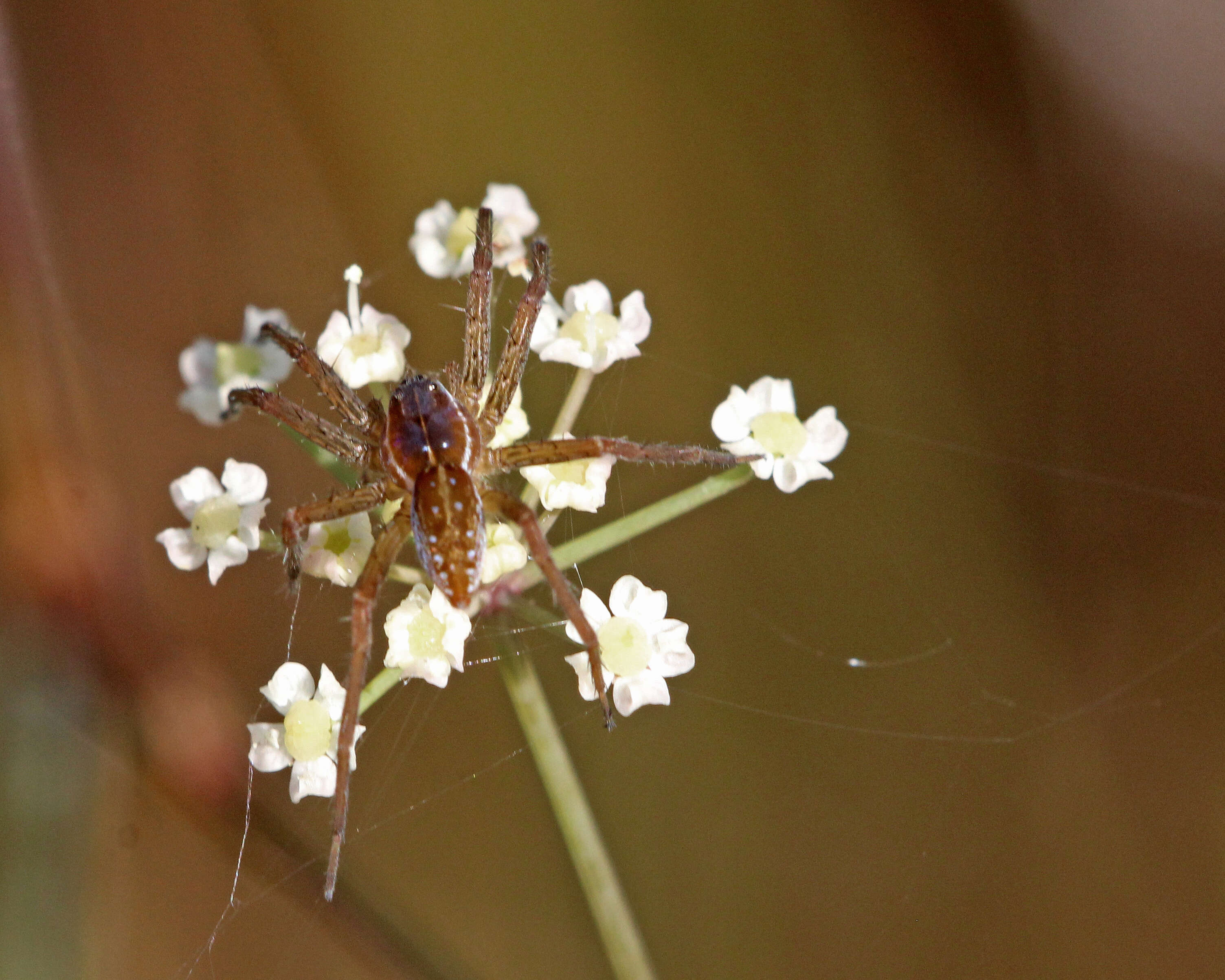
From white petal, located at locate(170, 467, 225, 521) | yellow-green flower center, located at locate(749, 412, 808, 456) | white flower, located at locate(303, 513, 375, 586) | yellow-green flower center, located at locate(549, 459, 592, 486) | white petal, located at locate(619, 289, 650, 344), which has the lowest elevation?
yellow-green flower center, located at locate(749, 412, 808, 456)

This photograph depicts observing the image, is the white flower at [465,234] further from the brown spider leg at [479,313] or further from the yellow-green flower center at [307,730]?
the yellow-green flower center at [307,730]

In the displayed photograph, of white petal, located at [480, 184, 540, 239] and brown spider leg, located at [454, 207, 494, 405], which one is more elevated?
white petal, located at [480, 184, 540, 239]

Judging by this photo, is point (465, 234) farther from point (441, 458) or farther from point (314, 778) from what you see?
point (314, 778)

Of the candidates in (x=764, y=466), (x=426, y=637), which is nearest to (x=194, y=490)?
(x=426, y=637)

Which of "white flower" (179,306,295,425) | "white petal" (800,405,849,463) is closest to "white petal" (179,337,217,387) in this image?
"white flower" (179,306,295,425)

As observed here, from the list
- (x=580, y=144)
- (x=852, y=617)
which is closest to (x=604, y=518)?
(x=852, y=617)

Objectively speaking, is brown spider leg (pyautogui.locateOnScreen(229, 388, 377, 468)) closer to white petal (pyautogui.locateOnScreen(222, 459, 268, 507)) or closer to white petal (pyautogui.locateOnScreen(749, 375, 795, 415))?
white petal (pyautogui.locateOnScreen(222, 459, 268, 507))
